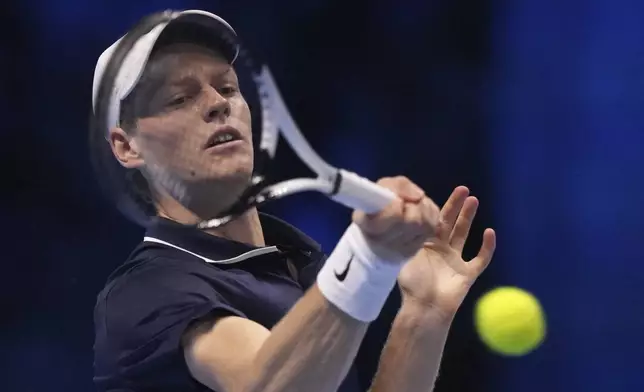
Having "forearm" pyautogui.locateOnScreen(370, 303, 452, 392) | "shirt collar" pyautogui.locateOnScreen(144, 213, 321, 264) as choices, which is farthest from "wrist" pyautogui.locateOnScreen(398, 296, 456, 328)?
"shirt collar" pyautogui.locateOnScreen(144, 213, 321, 264)

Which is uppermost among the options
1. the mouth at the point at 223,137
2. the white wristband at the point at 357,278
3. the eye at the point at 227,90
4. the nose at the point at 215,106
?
the eye at the point at 227,90

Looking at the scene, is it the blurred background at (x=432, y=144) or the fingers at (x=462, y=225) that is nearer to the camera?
the fingers at (x=462, y=225)

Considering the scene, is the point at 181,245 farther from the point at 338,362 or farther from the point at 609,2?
the point at 609,2

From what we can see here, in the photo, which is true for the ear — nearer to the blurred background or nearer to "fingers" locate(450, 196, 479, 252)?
"fingers" locate(450, 196, 479, 252)

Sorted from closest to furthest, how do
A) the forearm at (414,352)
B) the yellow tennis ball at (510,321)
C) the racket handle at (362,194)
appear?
the racket handle at (362,194) → the forearm at (414,352) → the yellow tennis ball at (510,321)

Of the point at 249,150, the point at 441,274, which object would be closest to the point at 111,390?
the point at 249,150

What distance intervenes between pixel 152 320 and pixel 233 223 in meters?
0.20

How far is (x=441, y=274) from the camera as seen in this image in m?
1.01

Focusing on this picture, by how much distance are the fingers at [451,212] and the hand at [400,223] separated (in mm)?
351

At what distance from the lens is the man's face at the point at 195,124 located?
783 millimetres

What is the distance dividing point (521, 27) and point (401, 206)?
4.46 feet

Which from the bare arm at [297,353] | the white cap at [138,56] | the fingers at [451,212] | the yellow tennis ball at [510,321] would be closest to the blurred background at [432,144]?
the yellow tennis ball at [510,321]

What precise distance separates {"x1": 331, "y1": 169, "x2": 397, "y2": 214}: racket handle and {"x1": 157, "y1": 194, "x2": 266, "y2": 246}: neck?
0.73ft

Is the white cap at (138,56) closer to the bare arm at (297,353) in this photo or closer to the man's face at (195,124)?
the man's face at (195,124)
